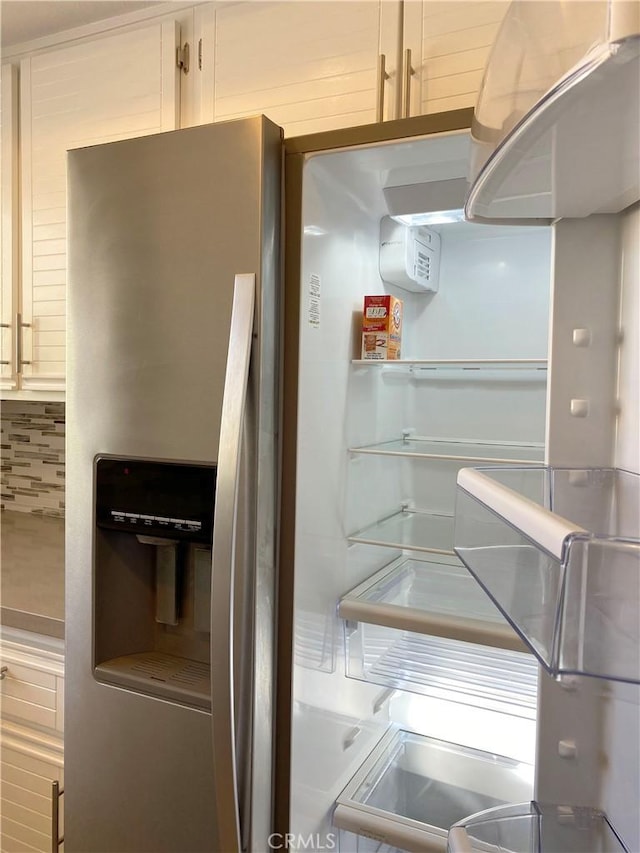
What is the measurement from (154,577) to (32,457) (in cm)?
137

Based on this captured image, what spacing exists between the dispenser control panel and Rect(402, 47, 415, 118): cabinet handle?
0.78 metres

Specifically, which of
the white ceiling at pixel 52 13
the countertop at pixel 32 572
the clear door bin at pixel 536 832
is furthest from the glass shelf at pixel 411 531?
the white ceiling at pixel 52 13

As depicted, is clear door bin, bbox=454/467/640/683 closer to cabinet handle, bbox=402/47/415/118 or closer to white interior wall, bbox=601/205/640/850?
white interior wall, bbox=601/205/640/850

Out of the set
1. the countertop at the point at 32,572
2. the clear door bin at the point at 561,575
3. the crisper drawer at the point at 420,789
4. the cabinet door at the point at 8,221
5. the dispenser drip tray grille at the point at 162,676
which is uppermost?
the cabinet door at the point at 8,221

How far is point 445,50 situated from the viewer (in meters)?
1.22

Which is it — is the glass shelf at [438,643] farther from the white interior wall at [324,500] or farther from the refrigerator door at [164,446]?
the refrigerator door at [164,446]

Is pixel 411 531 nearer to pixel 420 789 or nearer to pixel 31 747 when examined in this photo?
pixel 420 789

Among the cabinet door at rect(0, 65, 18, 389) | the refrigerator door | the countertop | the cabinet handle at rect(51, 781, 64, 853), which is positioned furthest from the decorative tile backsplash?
the refrigerator door

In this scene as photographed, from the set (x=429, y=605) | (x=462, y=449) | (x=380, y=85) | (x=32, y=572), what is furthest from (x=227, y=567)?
(x=32, y=572)

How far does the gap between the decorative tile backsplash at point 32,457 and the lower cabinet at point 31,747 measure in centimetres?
89

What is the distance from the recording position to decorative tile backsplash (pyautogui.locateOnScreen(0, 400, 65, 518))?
2.46 m

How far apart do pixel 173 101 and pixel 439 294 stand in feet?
2.67

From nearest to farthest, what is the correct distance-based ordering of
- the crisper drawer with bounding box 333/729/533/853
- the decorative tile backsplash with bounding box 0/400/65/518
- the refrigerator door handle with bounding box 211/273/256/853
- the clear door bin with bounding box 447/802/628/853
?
1. the clear door bin with bounding box 447/802/628/853
2. the refrigerator door handle with bounding box 211/273/256/853
3. the crisper drawer with bounding box 333/729/533/853
4. the decorative tile backsplash with bounding box 0/400/65/518

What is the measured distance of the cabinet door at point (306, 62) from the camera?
1.27 meters
